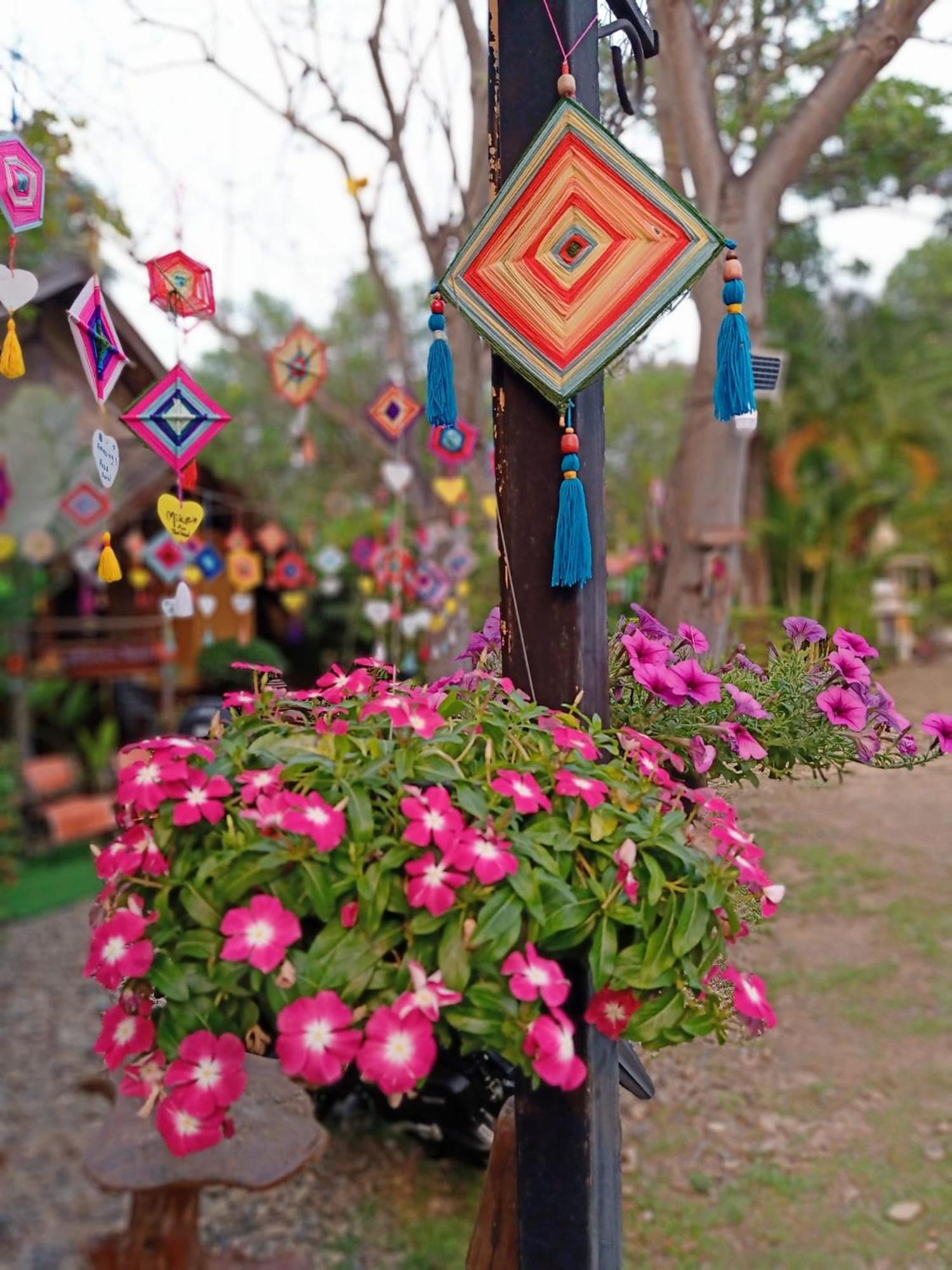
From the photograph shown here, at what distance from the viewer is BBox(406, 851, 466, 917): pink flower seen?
44.0 inches

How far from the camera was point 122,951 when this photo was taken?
114cm

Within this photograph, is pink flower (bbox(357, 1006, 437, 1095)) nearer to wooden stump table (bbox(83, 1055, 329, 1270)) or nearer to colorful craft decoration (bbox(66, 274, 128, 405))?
colorful craft decoration (bbox(66, 274, 128, 405))

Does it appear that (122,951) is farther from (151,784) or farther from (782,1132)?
(782,1132)

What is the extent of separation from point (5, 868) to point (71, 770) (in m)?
2.07

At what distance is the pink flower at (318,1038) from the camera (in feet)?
3.47

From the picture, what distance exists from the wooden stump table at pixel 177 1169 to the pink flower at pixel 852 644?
234cm

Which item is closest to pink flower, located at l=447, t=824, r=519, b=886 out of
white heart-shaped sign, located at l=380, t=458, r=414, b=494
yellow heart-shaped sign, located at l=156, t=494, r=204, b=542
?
yellow heart-shaped sign, located at l=156, t=494, r=204, b=542

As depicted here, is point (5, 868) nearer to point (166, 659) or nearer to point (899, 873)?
point (166, 659)

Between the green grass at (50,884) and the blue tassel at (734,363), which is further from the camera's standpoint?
the green grass at (50,884)

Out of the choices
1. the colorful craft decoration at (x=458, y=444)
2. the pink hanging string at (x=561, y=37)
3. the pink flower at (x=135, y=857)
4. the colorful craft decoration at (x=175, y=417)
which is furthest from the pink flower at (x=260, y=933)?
the colorful craft decoration at (x=458, y=444)

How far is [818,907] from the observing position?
479 centimetres

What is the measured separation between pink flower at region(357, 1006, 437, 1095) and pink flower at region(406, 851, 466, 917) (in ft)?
0.35

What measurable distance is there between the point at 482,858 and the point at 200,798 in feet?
1.10

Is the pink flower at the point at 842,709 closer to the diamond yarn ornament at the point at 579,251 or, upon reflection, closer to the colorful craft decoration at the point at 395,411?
the diamond yarn ornament at the point at 579,251
